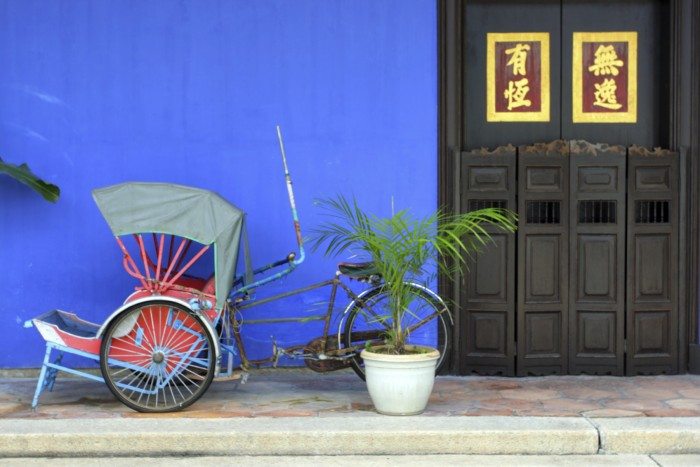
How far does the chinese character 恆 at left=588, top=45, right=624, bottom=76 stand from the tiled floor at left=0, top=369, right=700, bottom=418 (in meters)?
2.64

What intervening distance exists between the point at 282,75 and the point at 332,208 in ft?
3.96

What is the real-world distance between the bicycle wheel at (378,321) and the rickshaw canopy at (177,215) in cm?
110

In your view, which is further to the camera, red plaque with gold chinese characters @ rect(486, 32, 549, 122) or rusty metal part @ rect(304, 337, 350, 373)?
red plaque with gold chinese characters @ rect(486, 32, 549, 122)

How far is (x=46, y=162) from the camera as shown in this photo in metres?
8.00

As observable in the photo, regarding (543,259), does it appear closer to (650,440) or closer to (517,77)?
(517,77)

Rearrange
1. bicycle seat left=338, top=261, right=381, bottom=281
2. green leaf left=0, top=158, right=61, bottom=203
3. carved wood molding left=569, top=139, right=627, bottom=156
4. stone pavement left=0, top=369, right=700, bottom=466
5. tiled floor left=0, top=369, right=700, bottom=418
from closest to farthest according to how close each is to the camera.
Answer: stone pavement left=0, top=369, right=700, bottom=466, tiled floor left=0, top=369, right=700, bottom=418, bicycle seat left=338, top=261, right=381, bottom=281, green leaf left=0, top=158, right=61, bottom=203, carved wood molding left=569, top=139, right=627, bottom=156

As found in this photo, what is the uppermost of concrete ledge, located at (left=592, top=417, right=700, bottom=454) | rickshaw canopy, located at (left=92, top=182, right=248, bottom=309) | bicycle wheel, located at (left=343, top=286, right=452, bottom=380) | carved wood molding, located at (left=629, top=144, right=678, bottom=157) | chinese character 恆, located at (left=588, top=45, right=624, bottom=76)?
chinese character 恆, located at (left=588, top=45, right=624, bottom=76)

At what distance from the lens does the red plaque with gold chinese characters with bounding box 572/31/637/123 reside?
325 inches

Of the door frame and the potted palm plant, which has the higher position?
the door frame

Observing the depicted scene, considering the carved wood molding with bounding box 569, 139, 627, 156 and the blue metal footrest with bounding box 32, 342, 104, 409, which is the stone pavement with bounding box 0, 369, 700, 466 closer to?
the blue metal footrest with bounding box 32, 342, 104, 409

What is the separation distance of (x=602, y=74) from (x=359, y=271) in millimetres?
2868

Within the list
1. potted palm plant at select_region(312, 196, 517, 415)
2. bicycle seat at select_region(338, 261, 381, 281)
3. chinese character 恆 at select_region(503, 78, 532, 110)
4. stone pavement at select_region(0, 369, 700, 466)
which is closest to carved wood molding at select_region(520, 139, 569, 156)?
chinese character 恆 at select_region(503, 78, 532, 110)

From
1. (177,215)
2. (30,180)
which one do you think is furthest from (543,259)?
(30,180)

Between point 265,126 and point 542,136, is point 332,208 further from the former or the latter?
point 542,136
